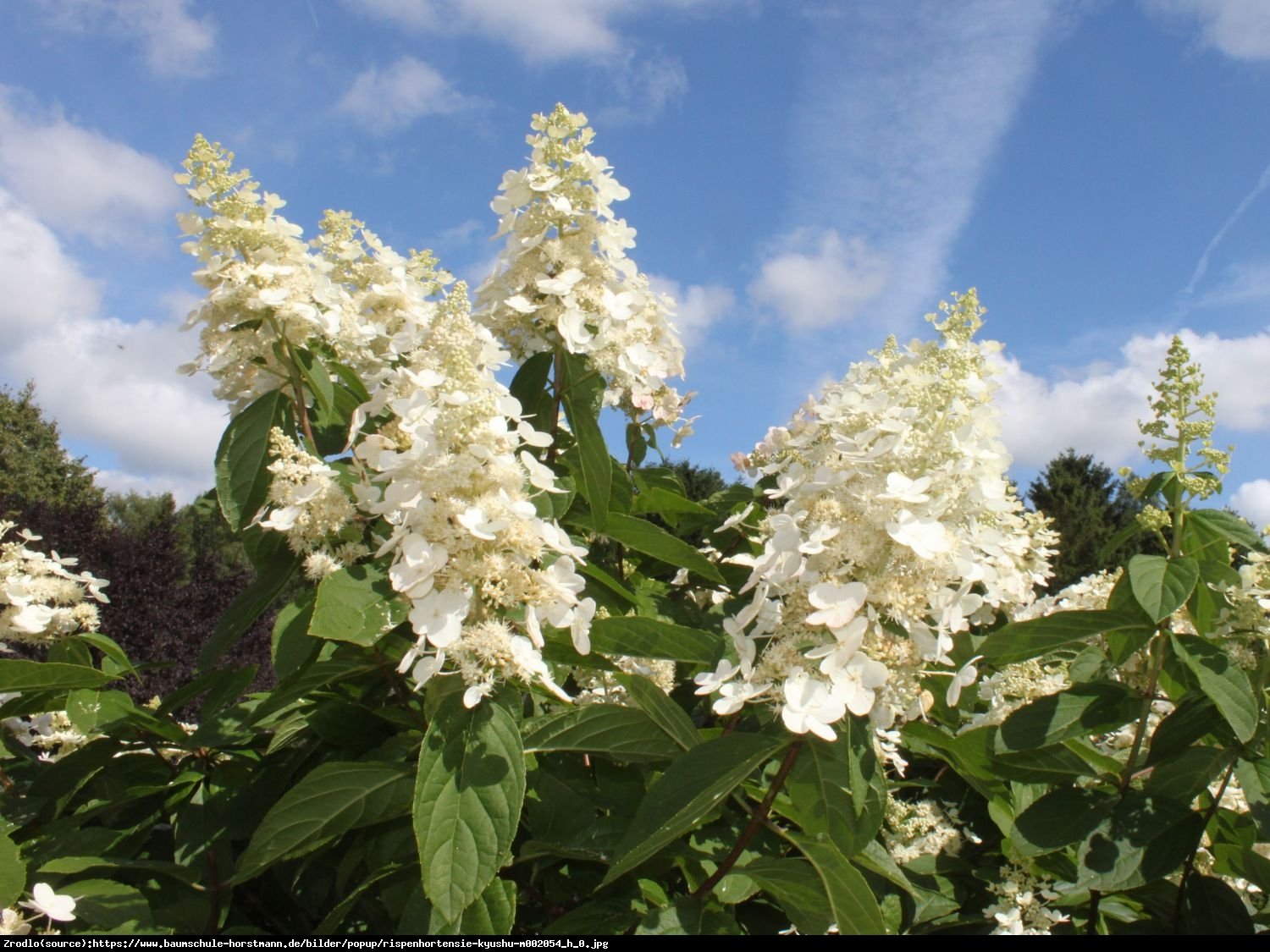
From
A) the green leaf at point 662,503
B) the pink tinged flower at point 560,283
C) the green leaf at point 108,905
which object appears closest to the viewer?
the green leaf at point 108,905

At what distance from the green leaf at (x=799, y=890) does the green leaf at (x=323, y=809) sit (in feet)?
2.54

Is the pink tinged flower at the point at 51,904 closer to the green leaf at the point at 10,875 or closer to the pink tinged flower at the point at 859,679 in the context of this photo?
the green leaf at the point at 10,875

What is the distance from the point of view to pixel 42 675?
83.7 inches

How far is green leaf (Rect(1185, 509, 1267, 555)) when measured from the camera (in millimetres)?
2201

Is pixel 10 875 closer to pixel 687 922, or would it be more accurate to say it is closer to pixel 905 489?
pixel 687 922

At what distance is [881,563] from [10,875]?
1923 millimetres

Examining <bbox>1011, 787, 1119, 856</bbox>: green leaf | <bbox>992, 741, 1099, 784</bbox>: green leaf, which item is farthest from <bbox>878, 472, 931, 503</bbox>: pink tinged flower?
<bbox>1011, 787, 1119, 856</bbox>: green leaf

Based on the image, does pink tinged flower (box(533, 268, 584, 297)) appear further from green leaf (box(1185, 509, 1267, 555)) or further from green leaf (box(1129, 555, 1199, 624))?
green leaf (box(1185, 509, 1267, 555))

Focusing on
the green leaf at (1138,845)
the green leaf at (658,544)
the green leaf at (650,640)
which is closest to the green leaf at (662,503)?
the green leaf at (658,544)

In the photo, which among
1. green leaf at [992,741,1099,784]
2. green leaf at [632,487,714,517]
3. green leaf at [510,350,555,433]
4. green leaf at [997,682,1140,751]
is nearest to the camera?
green leaf at [997,682,1140,751]

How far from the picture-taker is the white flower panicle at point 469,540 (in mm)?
1624

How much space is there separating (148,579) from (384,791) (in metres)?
12.1

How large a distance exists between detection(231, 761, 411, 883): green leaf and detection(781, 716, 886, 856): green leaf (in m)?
0.84

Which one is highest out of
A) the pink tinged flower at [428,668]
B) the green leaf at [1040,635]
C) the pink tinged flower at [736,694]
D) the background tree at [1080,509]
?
the background tree at [1080,509]
